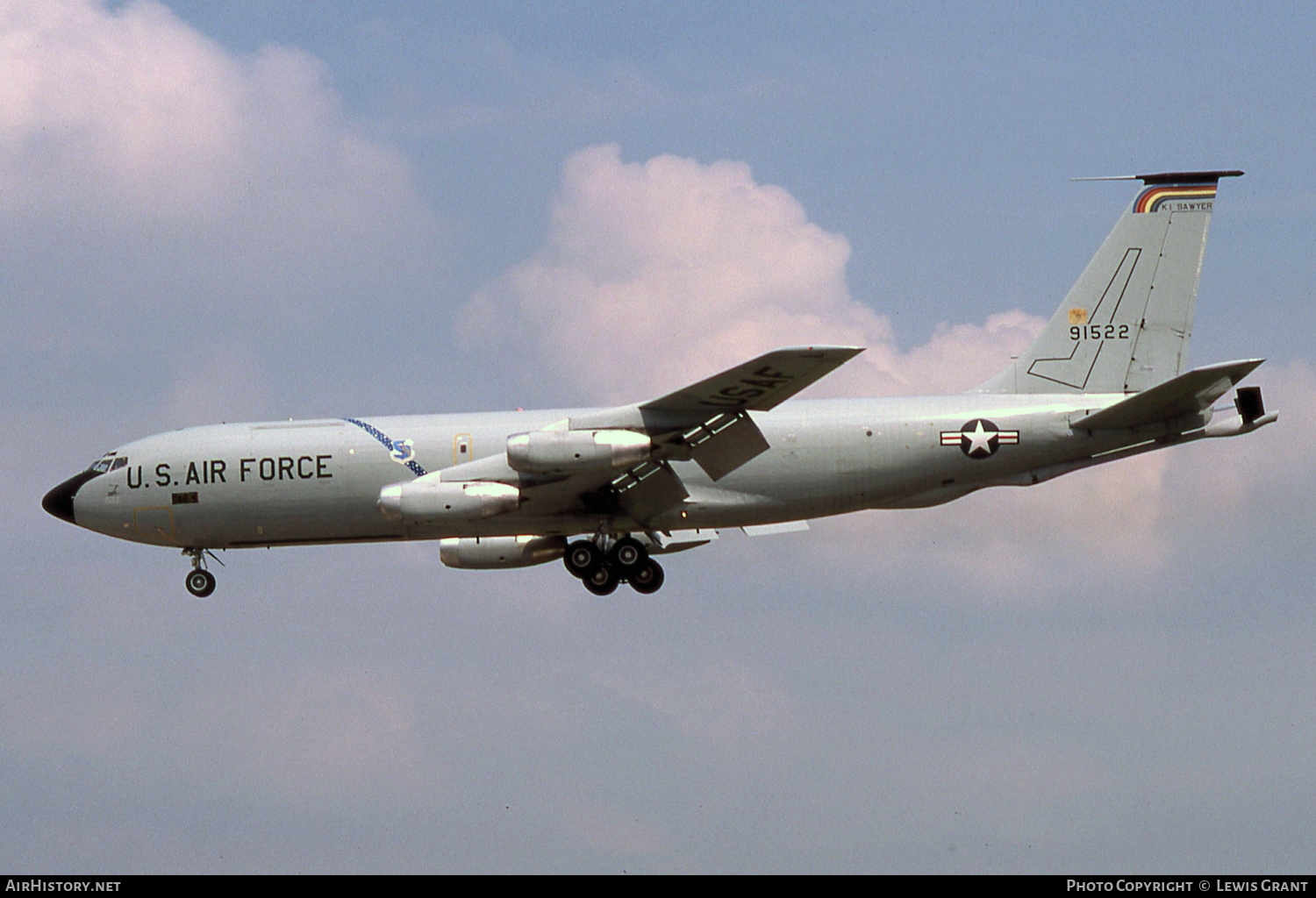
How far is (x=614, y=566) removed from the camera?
114 feet

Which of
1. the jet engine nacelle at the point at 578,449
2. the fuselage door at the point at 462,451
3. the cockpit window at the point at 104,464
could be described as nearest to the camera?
the jet engine nacelle at the point at 578,449

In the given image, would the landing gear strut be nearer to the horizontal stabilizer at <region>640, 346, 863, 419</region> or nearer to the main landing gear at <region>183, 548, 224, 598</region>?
the main landing gear at <region>183, 548, 224, 598</region>

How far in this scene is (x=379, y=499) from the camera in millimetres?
32750

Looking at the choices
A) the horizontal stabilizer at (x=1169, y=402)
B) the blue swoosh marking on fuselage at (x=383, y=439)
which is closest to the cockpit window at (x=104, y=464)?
the blue swoosh marking on fuselage at (x=383, y=439)

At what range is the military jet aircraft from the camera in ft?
106

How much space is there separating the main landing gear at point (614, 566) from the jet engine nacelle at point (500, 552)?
1932mm

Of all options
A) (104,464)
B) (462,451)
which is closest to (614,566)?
(462,451)

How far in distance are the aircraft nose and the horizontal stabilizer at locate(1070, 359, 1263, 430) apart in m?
21.3

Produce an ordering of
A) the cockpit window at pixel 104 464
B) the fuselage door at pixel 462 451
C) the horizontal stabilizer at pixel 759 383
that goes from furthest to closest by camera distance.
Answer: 1. the cockpit window at pixel 104 464
2. the fuselage door at pixel 462 451
3. the horizontal stabilizer at pixel 759 383

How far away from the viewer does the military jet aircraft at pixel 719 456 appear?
106 ft

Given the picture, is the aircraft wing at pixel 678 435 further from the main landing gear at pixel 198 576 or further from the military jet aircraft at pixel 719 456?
the main landing gear at pixel 198 576

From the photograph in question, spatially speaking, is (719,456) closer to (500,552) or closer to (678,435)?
(678,435)

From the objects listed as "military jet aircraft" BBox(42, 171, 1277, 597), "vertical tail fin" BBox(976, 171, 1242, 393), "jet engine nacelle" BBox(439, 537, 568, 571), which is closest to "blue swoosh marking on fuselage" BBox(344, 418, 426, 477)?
"military jet aircraft" BBox(42, 171, 1277, 597)

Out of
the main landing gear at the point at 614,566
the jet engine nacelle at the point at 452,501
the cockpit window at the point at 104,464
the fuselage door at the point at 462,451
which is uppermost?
the cockpit window at the point at 104,464
